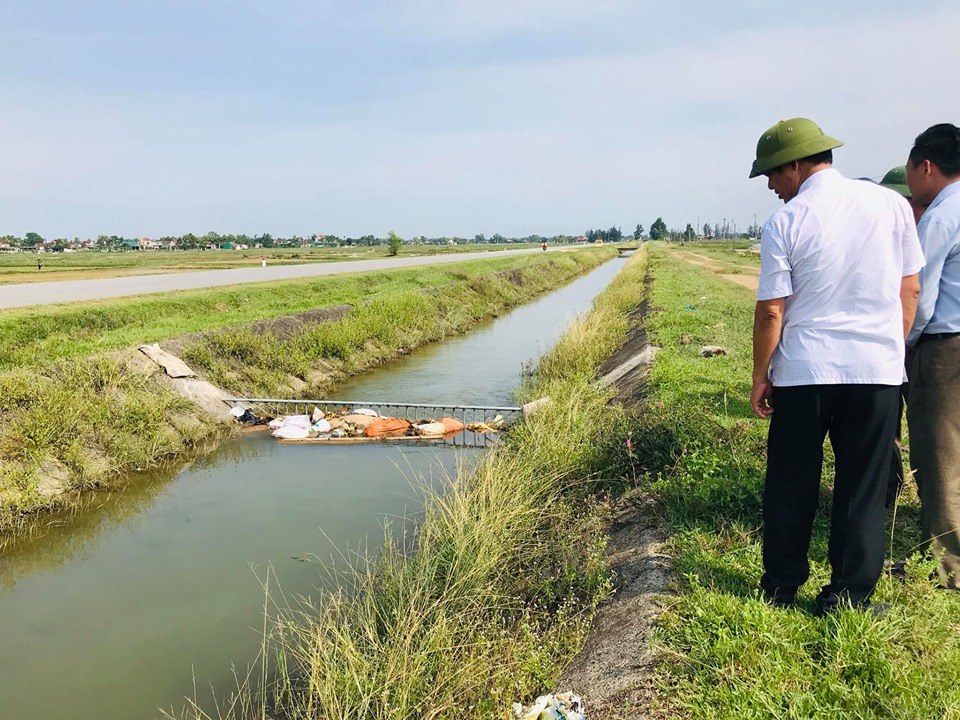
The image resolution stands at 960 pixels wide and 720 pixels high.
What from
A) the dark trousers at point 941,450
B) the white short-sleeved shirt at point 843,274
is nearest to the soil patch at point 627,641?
the dark trousers at point 941,450

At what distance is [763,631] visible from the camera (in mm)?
2418

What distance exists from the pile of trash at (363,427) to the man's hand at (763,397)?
227 inches

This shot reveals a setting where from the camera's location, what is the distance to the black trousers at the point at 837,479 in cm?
235

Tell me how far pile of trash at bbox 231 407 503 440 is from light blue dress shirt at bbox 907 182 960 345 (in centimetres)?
579

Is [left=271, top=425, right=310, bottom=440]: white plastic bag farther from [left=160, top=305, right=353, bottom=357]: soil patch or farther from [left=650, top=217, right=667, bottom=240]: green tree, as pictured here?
[left=650, top=217, right=667, bottom=240]: green tree

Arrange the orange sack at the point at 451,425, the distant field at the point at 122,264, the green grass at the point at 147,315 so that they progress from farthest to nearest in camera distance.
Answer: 1. the distant field at the point at 122,264
2. the green grass at the point at 147,315
3. the orange sack at the point at 451,425

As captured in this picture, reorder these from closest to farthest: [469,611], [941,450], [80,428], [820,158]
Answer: [820,158], [941,450], [469,611], [80,428]

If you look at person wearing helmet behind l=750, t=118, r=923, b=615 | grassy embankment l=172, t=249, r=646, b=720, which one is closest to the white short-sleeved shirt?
person wearing helmet behind l=750, t=118, r=923, b=615

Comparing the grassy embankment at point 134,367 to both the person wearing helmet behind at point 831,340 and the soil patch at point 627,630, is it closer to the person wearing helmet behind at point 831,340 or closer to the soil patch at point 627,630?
the soil patch at point 627,630

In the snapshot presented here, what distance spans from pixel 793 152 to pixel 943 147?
3.19 ft

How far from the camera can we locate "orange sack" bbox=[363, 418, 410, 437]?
847 cm

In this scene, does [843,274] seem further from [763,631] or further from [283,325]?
[283,325]

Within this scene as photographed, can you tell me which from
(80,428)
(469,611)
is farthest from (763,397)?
(80,428)

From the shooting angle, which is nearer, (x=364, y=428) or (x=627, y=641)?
(x=627, y=641)
